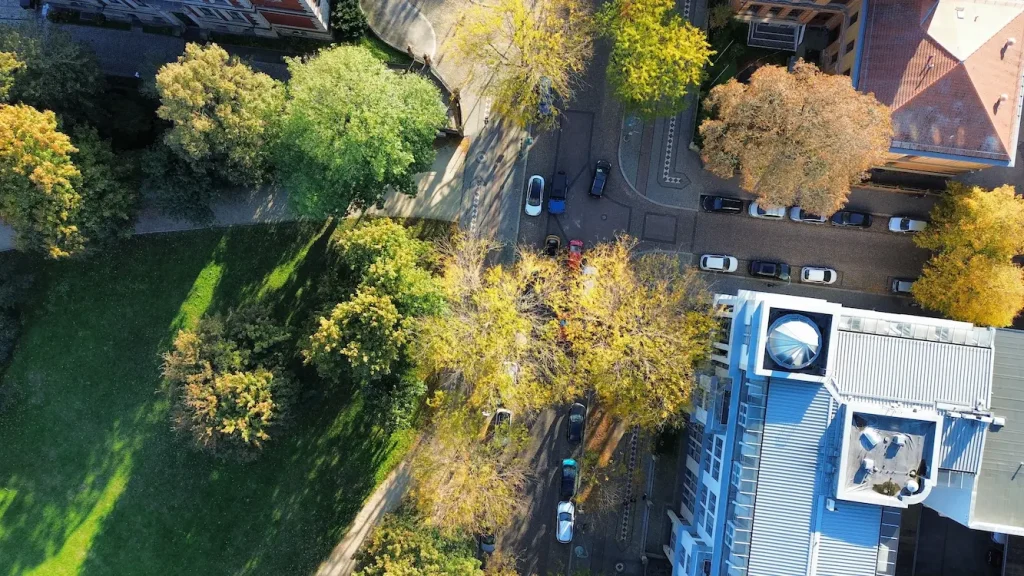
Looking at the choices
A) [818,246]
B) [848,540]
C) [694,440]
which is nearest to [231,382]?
[694,440]

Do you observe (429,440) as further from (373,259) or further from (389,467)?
(373,259)

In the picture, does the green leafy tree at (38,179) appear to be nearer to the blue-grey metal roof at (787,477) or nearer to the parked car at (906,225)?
the blue-grey metal roof at (787,477)

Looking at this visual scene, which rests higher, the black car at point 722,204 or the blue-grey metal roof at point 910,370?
the black car at point 722,204

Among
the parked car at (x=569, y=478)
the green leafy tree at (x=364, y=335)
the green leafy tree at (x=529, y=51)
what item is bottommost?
the parked car at (x=569, y=478)

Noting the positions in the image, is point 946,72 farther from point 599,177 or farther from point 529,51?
point 529,51

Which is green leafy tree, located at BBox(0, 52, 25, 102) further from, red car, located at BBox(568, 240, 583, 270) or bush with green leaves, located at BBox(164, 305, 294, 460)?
red car, located at BBox(568, 240, 583, 270)

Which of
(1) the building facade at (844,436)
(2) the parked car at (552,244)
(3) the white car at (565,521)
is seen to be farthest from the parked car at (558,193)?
(3) the white car at (565,521)

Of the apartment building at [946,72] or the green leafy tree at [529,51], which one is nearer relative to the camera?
the apartment building at [946,72]

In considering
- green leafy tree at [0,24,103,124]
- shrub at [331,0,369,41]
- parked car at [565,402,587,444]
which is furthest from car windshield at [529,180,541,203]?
green leafy tree at [0,24,103,124]
